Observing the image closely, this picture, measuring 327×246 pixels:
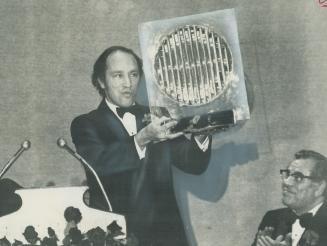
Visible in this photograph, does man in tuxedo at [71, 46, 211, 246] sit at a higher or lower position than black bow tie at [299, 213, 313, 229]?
higher

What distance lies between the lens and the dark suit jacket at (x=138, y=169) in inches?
97.6

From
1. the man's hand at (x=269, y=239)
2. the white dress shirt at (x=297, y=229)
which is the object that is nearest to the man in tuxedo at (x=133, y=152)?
the man's hand at (x=269, y=239)

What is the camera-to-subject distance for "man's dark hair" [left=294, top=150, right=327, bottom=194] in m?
2.43

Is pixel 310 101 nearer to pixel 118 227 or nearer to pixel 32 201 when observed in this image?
pixel 118 227

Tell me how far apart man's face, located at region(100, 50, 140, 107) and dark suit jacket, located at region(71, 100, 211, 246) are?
8 cm

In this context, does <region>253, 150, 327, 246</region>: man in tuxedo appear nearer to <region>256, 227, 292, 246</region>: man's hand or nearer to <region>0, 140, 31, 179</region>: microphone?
<region>256, 227, 292, 246</region>: man's hand

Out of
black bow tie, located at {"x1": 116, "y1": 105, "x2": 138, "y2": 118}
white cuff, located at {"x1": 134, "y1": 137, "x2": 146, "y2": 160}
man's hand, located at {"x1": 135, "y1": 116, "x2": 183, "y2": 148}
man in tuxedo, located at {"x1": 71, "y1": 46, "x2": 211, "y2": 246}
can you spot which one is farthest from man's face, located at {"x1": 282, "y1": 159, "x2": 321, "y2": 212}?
black bow tie, located at {"x1": 116, "y1": 105, "x2": 138, "y2": 118}

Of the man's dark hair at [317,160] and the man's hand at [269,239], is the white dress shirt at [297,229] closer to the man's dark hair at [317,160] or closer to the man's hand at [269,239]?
the man's hand at [269,239]

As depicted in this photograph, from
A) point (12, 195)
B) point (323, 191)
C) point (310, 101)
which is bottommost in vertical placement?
point (323, 191)

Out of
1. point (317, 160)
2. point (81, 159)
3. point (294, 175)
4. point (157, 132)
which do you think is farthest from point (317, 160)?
point (81, 159)

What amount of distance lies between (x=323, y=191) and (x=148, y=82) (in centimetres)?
92

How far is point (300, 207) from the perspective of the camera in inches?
96.0

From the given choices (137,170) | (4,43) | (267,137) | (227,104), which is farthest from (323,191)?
(4,43)

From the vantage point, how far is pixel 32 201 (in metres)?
2.50
